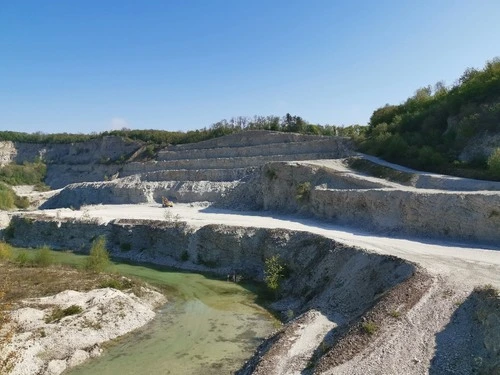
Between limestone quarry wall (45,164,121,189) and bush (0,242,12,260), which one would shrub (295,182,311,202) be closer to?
bush (0,242,12,260)

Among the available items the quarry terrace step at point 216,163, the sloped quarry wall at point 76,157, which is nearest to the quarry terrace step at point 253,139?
A: the quarry terrace step at point 216,163

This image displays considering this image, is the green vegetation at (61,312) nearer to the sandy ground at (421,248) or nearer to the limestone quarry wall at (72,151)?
the sandy ground at (421,248)

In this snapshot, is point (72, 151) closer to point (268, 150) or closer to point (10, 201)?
point (10, 201)

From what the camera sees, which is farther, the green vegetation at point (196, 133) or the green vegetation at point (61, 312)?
the green vegetation at point (196, 133)

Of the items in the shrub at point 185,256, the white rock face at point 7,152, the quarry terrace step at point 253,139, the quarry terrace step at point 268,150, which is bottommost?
the shrub at point 185,256

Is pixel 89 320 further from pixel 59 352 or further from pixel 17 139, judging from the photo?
pixel 17 139

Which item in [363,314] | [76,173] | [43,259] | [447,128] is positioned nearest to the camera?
[363,314]

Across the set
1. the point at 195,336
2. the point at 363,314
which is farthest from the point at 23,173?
the point at 363,314
